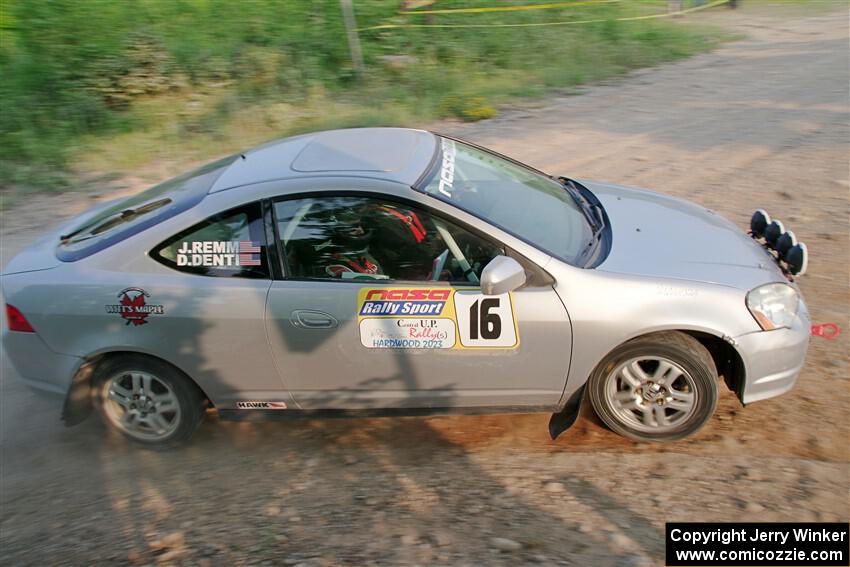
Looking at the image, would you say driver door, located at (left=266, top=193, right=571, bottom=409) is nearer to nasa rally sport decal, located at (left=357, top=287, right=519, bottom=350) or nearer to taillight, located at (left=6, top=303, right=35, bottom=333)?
nasa rally sport decal, located at (left=357, top=287, right=519, bottom=350)

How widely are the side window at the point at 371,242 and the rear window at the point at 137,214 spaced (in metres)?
0.64

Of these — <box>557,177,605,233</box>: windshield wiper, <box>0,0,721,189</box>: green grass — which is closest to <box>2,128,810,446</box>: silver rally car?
<box>557,177,605,233</box>: windshield wiper

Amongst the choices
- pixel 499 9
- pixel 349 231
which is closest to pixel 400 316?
pixel 349 231

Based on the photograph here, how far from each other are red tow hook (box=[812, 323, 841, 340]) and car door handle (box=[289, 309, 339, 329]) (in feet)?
9.21

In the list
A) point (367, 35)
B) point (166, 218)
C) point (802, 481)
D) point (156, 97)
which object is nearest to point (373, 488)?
point (166, 218)

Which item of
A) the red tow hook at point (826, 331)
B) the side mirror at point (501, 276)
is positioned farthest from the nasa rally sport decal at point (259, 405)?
the red tow hook at point (826, 331)

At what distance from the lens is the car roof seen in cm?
420

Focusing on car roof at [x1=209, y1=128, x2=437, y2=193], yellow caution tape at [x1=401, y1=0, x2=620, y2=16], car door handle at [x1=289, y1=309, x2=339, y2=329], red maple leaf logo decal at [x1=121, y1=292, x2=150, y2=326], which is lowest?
car door handle at [x1=289, y1=309, x2=339, y2=329]

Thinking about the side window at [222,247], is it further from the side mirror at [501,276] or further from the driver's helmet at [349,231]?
the side mirror at [501,276]

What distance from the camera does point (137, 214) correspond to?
14.6ft

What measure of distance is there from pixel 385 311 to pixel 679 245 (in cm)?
174

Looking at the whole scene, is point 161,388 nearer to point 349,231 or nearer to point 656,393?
point 349,231

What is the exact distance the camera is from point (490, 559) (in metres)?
3.37

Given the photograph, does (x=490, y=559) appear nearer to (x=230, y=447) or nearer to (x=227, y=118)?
(x=230, y=447)
